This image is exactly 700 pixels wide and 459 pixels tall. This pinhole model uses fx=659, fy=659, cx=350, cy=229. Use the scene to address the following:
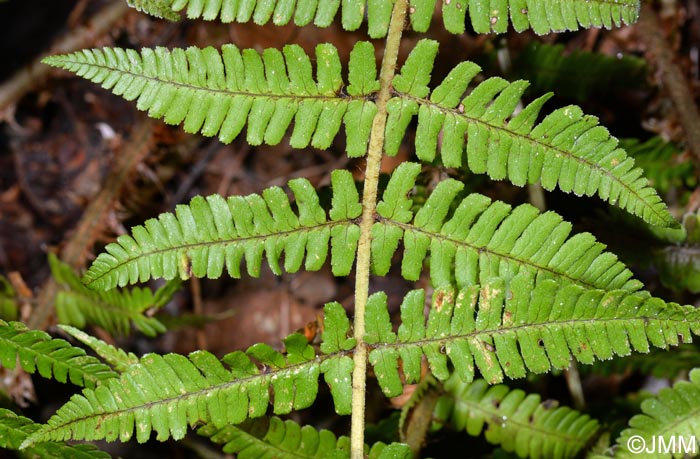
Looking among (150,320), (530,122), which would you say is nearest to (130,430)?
(150,320)

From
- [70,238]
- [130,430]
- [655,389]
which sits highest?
[70,238]

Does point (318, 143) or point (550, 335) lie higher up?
point (318, 143)

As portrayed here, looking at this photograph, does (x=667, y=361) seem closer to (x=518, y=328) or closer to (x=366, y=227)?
(x=518, y=328)

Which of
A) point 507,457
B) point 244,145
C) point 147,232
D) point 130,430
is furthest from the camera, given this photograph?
point 244,145

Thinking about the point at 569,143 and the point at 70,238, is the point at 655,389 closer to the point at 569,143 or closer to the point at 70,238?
the point at 569,143

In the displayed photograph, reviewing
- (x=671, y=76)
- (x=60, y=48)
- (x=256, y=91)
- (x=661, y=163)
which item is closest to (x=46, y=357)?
(x=256, y=91)

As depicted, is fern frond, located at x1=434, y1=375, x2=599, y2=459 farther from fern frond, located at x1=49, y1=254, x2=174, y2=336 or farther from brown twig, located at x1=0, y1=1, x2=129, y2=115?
Result: brown twig, located at x1=0, y1=1, x2=129, y2=115

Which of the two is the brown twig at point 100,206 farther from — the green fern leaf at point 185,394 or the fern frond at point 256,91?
the fern frond at point 256,91

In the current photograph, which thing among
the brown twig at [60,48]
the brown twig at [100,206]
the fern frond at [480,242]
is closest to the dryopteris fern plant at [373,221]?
the fern frond at [480,242]
